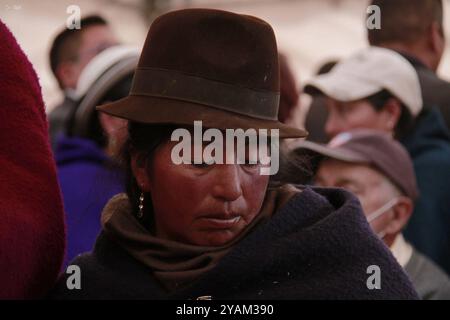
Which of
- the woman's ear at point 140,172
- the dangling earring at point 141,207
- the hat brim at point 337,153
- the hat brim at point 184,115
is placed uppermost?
the hat brim at point 184,115

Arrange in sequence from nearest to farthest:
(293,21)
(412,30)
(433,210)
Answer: (433,210) → (412,30) → (293,21)

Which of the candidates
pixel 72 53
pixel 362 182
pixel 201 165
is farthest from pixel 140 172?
pixel 72 53

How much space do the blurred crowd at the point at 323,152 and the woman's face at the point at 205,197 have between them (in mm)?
48

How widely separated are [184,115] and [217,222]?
0.16 meters

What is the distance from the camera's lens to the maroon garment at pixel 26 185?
1514 millimetres

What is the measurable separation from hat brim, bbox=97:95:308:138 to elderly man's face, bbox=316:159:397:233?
0.88 meters

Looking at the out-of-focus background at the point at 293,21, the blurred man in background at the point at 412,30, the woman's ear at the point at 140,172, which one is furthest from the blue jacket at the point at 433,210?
the out-of-focus background at the point at 293,21

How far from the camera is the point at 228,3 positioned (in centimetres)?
571

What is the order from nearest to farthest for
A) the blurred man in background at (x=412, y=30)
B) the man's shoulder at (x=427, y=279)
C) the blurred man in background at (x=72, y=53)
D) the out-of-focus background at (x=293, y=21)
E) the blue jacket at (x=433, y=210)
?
the man's shoulder at (x=427, y=279) < the blue jacket at (x=433, y=210) < the blurred man in background at (x=412, y=30) < the blurred man in background at (x=72, y=53) < the out-of-focus background at (x=293, y=21)

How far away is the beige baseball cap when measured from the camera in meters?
2.85

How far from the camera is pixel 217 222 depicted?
4.85ft

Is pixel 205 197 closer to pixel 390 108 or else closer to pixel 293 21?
pixel 390 108

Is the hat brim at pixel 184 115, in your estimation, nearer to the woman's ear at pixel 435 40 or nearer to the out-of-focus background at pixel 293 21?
the woman's ear at pixel 435 40

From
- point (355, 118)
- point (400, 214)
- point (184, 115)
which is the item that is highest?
point (184, 115)
